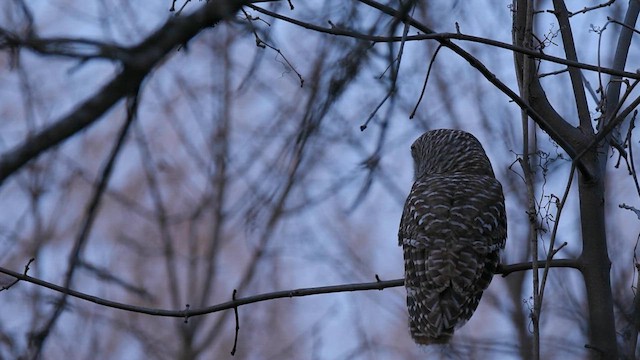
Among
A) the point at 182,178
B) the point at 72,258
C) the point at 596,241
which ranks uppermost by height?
the point at 182,178

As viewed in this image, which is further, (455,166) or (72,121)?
(455,166)

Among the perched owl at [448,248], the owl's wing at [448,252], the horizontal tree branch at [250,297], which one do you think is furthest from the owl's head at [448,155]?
the horizontal tree branch at [250,297]

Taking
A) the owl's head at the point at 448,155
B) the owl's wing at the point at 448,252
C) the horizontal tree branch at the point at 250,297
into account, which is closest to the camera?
the horizontal tree branch at the point at 250,297

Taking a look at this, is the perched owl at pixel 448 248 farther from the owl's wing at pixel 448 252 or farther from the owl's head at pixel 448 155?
the owl's head at pixel 448 155

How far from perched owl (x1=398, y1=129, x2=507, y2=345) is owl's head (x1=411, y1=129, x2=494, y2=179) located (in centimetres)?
40

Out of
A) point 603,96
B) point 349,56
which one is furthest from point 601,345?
point 349,56

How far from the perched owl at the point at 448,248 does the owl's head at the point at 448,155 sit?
399 mm

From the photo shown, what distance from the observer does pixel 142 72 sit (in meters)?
2.39

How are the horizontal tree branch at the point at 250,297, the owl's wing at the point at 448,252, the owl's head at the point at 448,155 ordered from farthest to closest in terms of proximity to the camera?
the owl's head at the point at 448,155 → the owl's wing at the point at 448,252 → the horizontal tree branch at the point at 250,297

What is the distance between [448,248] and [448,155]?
131 cm

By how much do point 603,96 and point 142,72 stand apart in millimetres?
2068

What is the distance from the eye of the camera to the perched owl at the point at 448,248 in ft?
15.6

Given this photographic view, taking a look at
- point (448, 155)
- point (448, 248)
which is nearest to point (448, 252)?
point (448, 248)

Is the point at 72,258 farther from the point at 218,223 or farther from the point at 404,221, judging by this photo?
the point at 218,223
